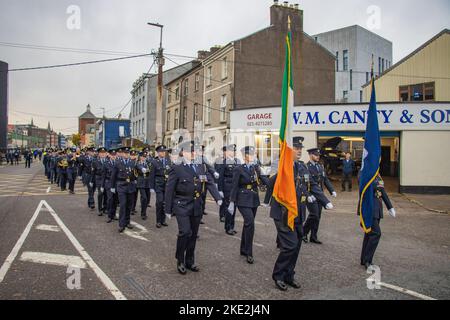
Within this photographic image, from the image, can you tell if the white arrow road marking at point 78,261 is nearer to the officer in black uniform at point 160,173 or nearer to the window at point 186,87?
the officer in black uniform at point 160,173

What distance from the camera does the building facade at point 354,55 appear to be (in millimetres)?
39375

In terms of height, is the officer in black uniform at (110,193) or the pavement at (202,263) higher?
the officer in black uniform at (110,193)

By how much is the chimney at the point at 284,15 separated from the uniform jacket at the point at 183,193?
23362 millimetres

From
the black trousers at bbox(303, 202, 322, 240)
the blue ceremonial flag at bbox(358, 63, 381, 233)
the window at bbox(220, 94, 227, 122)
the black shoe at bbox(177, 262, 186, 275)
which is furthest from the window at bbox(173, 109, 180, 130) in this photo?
the black shoe at bbox(177, 262, 186, 275)

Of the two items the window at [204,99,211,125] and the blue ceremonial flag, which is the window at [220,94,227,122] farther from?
the blue ceremonial flag

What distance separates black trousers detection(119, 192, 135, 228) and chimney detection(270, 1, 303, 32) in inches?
849

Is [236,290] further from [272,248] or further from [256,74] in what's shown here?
[256,74]

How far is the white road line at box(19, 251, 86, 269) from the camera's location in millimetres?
5907

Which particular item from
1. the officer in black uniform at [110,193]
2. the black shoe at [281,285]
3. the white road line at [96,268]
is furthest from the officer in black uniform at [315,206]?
the officer in black uniform at [110,193]

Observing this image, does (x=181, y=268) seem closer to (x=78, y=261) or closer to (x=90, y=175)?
(x=78, y=261)

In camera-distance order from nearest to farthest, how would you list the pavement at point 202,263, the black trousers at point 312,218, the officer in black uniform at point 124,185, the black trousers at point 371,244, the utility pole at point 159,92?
1. the pavement at point 202,263
2. the black trousers at point 371,244
3. the black trousers at point 312,218
4. the officer in black uniform at point 124,185
5. the utility pole at point 159,92

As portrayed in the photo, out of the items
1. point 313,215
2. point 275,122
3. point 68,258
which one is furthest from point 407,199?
point 68,258
